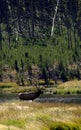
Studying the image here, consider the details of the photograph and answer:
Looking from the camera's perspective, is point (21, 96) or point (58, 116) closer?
point (58, 116)

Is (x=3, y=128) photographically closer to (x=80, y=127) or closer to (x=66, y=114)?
(x=80, y=127)

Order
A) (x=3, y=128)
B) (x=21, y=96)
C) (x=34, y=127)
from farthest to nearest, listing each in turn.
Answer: (x=21, y=96) < (x=34, y=127) < (x=3, y=128)

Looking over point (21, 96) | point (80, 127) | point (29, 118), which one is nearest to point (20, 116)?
point (29, 118)

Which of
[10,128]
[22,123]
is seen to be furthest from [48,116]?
[10,128]

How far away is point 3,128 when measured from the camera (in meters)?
28.0

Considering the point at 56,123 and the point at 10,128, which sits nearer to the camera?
the point at 10,128

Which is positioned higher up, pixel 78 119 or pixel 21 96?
pixel 78 119

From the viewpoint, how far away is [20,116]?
34.4m

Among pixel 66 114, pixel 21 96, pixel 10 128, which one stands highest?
pixel 10 128

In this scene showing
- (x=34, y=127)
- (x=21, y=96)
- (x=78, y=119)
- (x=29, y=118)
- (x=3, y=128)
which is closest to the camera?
(x=3, y=128)

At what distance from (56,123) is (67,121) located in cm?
160

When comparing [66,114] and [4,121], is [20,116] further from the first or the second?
[66,114]

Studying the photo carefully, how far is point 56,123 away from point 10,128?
6310mm

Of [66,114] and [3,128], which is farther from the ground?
[3,128]
